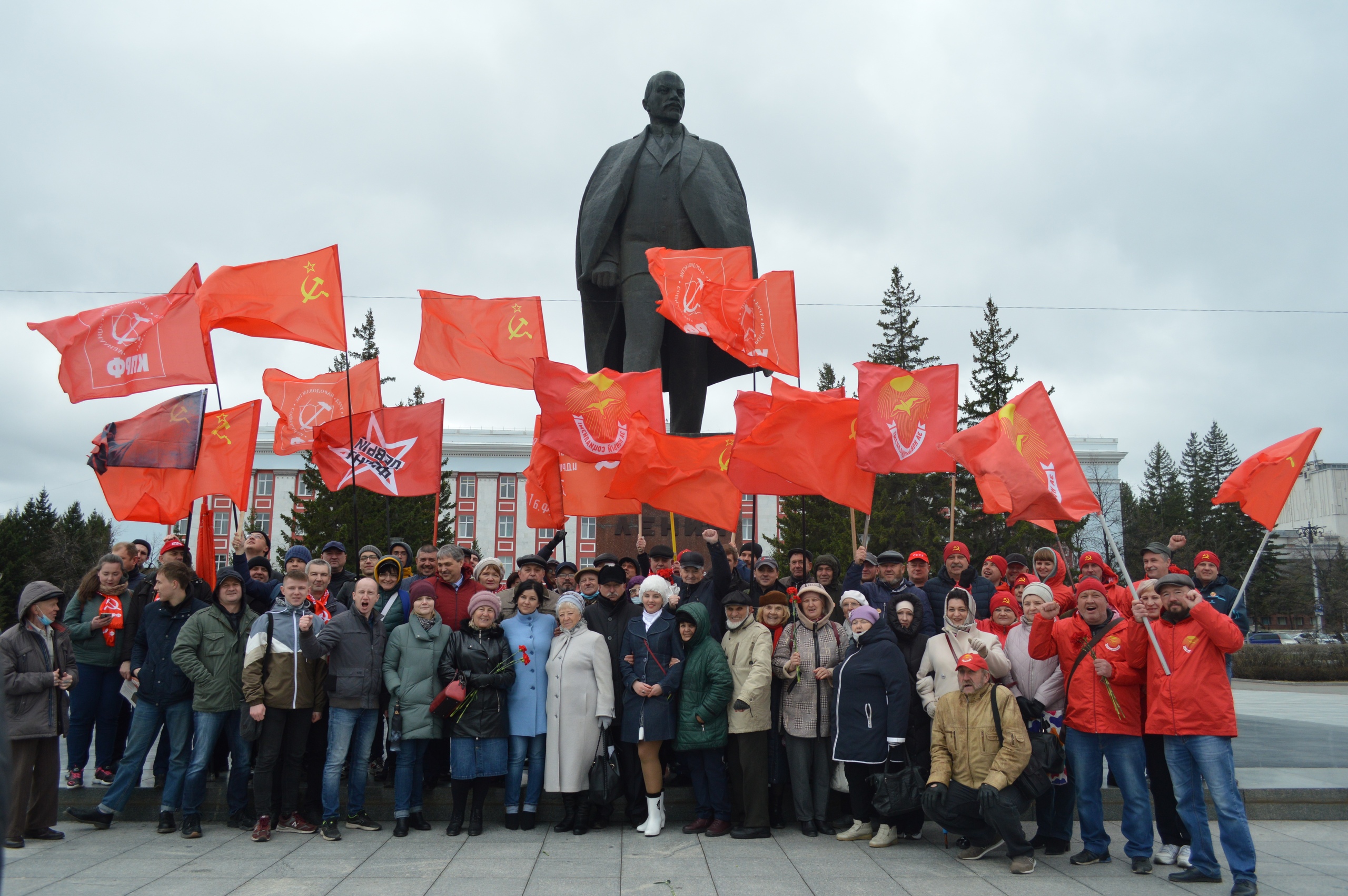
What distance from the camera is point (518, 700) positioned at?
25.7 feet

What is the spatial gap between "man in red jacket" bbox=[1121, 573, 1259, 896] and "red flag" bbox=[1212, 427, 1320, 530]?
1.66 meters

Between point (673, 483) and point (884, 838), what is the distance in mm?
3828

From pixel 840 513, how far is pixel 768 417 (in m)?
33.0

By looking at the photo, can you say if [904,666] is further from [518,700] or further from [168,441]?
[168,441]

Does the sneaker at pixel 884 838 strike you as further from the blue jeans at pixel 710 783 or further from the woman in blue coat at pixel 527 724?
the woman in blue coat at pixel 527 724

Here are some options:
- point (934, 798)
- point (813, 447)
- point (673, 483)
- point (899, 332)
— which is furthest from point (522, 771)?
point (899, 332)

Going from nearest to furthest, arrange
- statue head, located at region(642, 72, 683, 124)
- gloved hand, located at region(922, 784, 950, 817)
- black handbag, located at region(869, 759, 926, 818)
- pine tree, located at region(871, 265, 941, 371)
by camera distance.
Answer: gloved hand, located at region(922, 784, 950, 817) < black handbag, located at region(869, 759, 926, 818) < statue head, located at region(642, 72, 683, 124) < pine tree, located at region(871, 265, 941, 371)

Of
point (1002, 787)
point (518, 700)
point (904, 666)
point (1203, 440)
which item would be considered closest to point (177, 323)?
point (518, 700)

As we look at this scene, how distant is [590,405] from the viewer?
10.2 m

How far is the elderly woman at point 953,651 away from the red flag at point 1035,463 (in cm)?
78

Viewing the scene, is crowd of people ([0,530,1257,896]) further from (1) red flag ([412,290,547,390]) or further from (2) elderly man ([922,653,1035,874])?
(1) red flag ([412,290,547,390])

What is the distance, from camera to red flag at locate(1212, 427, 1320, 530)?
25.9 feet

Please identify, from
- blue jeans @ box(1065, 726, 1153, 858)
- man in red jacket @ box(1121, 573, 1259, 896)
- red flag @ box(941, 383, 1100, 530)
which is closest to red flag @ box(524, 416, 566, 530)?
red flag @ box(941, 383, 1100, 530)

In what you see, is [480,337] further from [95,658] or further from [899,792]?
[899,792]
